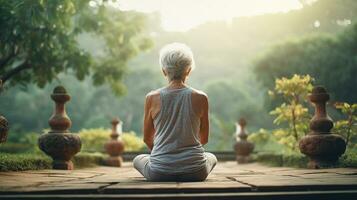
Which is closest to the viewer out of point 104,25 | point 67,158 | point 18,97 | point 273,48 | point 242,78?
point 67,158

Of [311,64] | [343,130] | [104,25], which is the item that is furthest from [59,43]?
[311,64]

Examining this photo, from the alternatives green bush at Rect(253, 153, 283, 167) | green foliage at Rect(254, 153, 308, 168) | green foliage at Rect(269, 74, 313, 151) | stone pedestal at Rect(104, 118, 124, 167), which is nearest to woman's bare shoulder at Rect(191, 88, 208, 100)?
green foliage at Rect(254, 153, 308, 168)

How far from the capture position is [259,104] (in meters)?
28.9

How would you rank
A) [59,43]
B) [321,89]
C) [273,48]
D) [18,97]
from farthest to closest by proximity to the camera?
1. [18,97]
2. [273,48]
3. [59,43]
4. [321,89]

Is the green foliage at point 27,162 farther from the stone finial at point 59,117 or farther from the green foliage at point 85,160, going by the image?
the stone finial at point 59,117

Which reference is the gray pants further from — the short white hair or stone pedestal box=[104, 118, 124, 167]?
stone pedestal box=[104, 118, 124, 167]

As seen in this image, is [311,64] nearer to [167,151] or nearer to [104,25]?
[104,25]

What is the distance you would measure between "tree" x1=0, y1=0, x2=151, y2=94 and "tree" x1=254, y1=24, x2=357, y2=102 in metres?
6.43

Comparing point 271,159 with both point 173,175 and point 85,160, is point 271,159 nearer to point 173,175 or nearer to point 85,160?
point 85,160

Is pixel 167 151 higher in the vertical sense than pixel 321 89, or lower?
lower

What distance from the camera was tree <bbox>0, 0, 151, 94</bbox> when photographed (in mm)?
8359

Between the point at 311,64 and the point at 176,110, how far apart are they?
592 inches

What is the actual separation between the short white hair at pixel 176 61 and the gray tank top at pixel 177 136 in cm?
16

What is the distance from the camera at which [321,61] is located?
1712 centimetres
